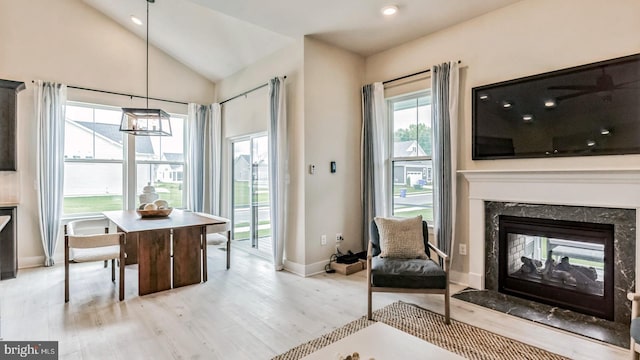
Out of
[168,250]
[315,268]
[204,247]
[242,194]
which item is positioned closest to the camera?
[168,250]

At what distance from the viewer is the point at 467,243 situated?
359 cm

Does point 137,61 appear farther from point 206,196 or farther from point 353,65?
point 353,65

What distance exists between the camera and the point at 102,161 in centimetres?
507

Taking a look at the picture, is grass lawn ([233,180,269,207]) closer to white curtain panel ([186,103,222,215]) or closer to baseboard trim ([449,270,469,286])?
white curtain panel ([186,103,222,215])

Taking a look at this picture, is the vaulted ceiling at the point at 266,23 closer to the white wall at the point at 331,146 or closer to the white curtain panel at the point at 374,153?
the white wall at the point at 331,146

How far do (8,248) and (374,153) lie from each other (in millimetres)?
4679

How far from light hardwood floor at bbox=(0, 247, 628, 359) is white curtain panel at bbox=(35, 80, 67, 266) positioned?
0.68 m

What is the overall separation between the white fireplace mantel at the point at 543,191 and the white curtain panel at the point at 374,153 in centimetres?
116

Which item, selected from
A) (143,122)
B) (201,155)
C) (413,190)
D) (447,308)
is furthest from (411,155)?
(201,155)

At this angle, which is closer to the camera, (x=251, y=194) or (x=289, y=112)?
(x=289, y=112)

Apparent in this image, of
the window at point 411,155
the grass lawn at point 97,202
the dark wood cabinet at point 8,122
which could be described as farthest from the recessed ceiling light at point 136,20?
the window at point 411,155

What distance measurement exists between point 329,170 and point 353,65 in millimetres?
1560

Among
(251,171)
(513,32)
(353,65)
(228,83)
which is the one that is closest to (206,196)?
(251,171)

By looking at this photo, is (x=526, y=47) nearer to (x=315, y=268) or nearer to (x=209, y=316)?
(x=315, y=268)
